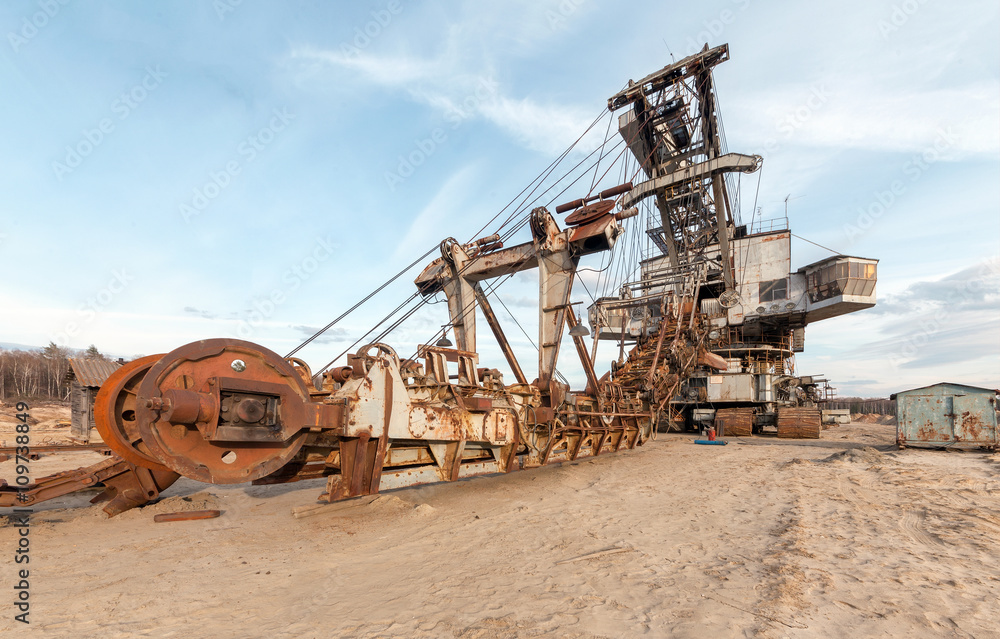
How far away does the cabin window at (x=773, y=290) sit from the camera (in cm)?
2266

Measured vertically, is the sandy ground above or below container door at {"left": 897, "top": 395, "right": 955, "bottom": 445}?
below

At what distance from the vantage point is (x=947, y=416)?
11570 mm

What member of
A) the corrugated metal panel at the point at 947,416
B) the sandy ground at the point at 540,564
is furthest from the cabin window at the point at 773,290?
the sandy ground at the point at 540,564

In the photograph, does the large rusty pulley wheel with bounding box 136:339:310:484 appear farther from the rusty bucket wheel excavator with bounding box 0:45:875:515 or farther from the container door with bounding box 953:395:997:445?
the container door with bounding box 953:395:997:445

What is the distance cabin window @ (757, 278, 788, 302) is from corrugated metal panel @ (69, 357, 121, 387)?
2814 centimetres

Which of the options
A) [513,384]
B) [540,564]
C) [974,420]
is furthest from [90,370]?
[974,420]

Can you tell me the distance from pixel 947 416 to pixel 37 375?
7309 cm

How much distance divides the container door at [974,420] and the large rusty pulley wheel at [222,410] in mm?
14571

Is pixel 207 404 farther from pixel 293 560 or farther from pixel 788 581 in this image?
pixel 788 581

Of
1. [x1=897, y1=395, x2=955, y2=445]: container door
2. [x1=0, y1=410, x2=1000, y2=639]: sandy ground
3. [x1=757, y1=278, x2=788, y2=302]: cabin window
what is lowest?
[x1=0, y1=410, x2=1000, y2=639]: sandy ground

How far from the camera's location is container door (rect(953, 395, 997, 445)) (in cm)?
1098

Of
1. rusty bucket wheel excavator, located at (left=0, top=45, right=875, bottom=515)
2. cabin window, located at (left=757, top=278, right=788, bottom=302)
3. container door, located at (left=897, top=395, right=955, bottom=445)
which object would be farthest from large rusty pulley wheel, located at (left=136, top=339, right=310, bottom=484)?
cabin window, located at (left=757, top=278, right=788, bottom=302)

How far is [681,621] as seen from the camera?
3016 millimetres

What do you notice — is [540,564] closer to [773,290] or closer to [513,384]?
[513,384]
